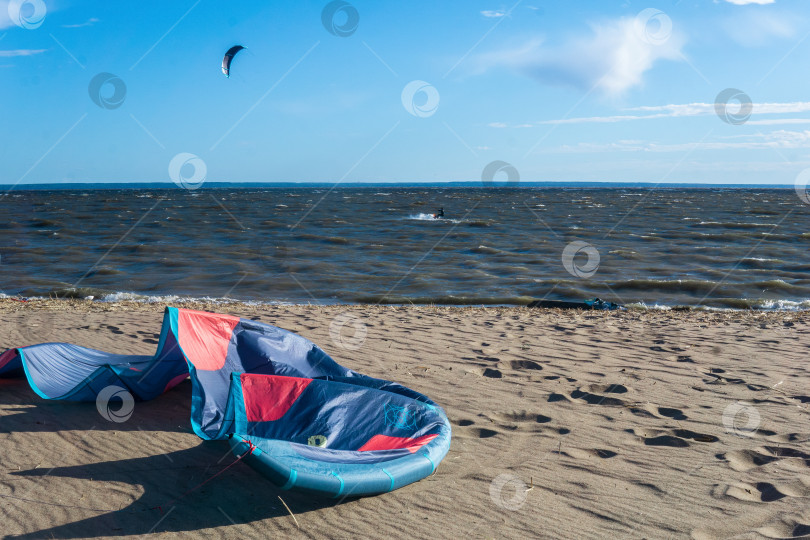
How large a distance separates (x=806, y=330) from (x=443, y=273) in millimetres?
7776

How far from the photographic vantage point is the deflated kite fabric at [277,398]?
324 cm

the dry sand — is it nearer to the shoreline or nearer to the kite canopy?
the shoreline

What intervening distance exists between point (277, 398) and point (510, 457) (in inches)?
63.3

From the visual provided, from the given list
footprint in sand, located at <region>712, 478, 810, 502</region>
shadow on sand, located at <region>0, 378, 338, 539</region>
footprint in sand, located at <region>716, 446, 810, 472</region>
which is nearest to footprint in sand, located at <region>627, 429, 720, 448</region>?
footprint in sand, located at <region>716, 446, 810, 472</region>

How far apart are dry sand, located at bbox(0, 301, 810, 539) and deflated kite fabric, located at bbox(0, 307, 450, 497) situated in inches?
7.1

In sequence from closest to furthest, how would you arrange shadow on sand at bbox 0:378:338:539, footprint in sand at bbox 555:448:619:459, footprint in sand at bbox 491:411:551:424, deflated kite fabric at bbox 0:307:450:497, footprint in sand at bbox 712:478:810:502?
1. shadow on sand at bbox 0:378:338:539
2. deflated kite fabric at bbox 0:307:450:497
3. footprint in sand at bbox 712:478:810:502
4. footprint in sand at bbox 555:448:619:459
5. footprint in sand at bbox 491:411:551:424

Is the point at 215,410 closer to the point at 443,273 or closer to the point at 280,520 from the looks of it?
the point at 280,520

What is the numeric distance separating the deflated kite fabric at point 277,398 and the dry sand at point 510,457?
0.59 feet

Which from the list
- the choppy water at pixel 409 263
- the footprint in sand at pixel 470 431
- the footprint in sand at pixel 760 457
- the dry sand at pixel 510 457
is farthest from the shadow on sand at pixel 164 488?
the choppy water at pixel 409 263

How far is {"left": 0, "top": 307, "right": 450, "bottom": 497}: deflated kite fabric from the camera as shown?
10.6 feet

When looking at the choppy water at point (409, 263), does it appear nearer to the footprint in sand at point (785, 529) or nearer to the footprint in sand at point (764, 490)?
the footprint in sand at point (764, 490)

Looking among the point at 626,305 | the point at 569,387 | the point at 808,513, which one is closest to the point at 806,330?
the point at 626,305

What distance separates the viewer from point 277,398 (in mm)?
4043

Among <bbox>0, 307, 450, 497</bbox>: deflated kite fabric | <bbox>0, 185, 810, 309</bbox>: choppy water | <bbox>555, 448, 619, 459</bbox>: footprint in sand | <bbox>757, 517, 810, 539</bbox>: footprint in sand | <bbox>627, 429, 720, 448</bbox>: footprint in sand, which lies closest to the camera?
Result: <bbox>757, 517, 810, 539</bbox>: footprint in sand
